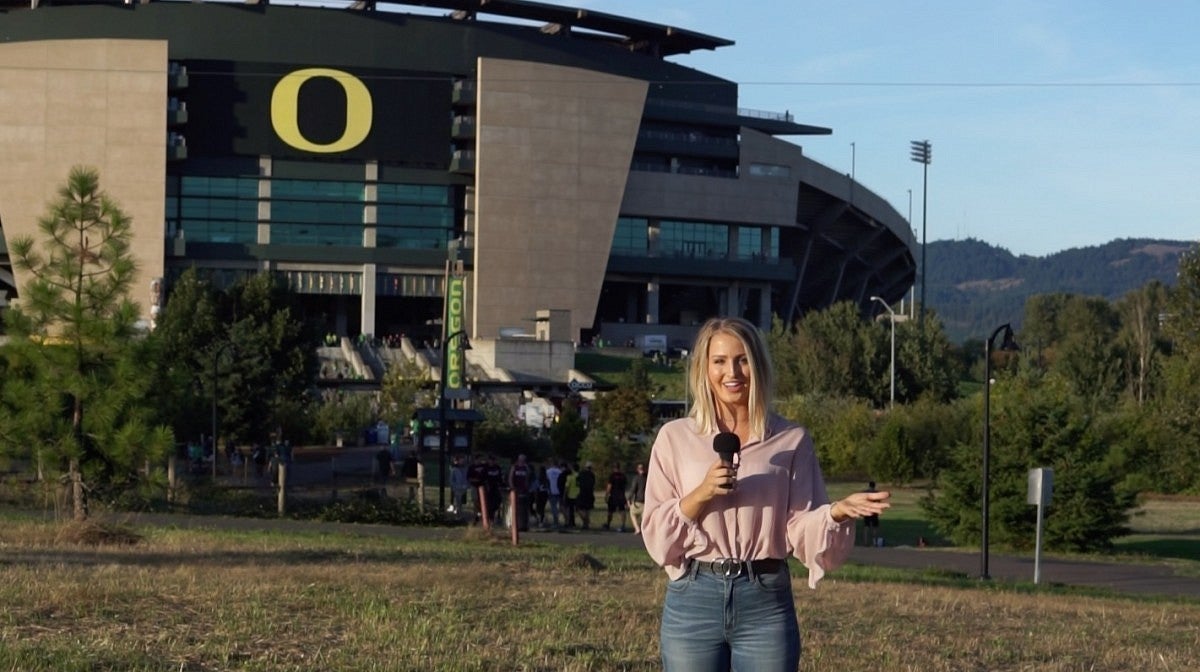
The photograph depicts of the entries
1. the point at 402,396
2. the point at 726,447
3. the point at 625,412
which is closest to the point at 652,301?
the point at 402,396

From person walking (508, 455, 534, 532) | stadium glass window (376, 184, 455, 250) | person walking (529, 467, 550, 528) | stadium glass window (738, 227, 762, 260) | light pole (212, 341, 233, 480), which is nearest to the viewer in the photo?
person walking (508, 455, 534, 532)

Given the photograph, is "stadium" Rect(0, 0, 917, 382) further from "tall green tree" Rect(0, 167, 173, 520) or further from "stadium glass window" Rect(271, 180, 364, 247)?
"tall green tree" Rect(0, 167, 173, 520)

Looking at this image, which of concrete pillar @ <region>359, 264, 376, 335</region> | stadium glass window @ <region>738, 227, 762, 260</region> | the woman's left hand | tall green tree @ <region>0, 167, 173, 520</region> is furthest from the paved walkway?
stadium glass window @ <region>738, 227, 762, 260</region>

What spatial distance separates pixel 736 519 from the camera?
6062mm

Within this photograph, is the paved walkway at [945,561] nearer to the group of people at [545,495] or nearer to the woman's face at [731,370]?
the group of people at [545,495]

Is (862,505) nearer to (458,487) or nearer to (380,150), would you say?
(458,487)

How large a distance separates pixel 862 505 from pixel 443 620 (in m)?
6.13

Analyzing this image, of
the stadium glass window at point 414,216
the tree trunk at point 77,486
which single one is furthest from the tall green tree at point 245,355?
the stadium glass window at point 414,216

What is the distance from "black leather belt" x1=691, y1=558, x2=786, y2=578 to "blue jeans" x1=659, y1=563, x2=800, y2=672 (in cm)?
2

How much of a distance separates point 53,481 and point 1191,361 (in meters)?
42.2

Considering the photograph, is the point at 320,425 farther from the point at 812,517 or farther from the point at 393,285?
the point at 812,517

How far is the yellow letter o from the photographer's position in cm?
10169

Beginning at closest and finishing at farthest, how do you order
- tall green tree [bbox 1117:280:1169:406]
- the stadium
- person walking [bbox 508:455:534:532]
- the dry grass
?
the dry grass → person walking [bbox 508:455:534:532] → tall green tree [bbox 1117:280:1169:406] → the stadium

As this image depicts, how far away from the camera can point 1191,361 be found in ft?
189
